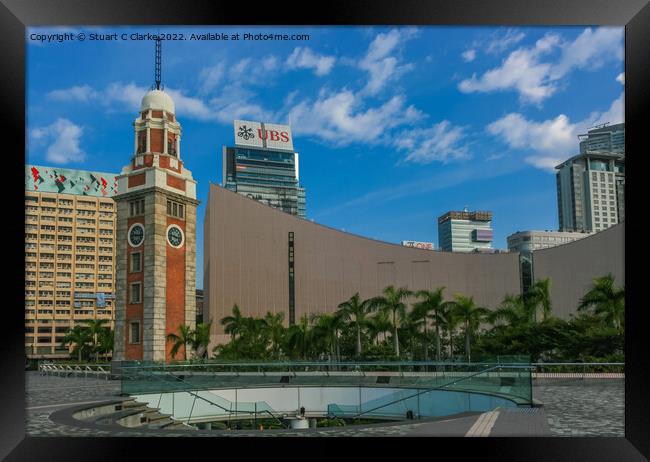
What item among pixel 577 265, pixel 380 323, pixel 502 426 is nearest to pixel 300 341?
pixel 380 323

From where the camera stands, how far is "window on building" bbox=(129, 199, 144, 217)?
24578mm

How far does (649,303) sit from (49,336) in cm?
5542

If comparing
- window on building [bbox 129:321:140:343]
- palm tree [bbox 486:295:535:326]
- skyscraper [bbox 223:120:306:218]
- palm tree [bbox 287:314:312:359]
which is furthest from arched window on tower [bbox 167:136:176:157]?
skyscraper [bbox 223:120:306:218]

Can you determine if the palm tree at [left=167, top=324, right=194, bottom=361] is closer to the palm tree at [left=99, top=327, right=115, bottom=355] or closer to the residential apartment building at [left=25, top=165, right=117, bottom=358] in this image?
the palm tree at [left=99, top=327, right=115, bottom=355]

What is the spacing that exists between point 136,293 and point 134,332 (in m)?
1.42

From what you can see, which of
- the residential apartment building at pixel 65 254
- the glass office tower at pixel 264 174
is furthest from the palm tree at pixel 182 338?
the glass office tower at pixel 264 174

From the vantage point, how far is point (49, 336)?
5475 cm

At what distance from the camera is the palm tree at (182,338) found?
80.3 ft

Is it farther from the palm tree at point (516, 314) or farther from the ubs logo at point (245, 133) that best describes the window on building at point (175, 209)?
the ubs logo at point (245, 133)

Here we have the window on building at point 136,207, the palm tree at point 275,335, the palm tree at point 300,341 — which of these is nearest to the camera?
the window on building at point 136,207

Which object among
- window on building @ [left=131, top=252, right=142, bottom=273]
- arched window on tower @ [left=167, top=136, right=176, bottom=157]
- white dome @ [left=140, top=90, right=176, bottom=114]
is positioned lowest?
window on building @ [left=131, top=252, right=142, bottom=273]

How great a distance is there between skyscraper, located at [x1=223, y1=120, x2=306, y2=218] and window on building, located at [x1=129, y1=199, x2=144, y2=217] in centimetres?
6822

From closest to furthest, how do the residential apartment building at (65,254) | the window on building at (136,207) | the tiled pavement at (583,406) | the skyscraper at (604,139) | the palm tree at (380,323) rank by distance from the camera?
the tiled pavement at (583,406)
the window on building at (136,207)
the palm tree at (380,323)
the residential apartment building at (65,254)
the skyscraper at (604,139)

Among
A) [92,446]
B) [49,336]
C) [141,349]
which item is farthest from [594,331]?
[49,336]
